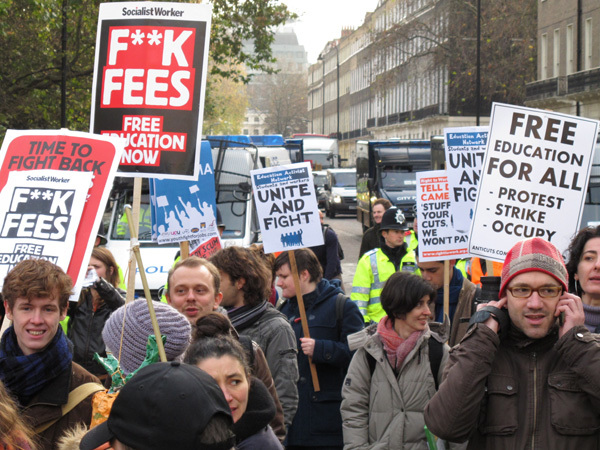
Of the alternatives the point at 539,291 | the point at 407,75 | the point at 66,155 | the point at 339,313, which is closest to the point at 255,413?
the point at 539,291

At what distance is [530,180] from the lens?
5113 millimetres

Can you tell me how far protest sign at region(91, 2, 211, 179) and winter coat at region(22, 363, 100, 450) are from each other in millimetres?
2171

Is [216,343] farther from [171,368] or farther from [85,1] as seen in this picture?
[85,1]

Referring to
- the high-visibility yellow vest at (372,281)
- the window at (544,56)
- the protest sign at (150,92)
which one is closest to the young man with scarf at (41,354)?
the protest sign at (150,92)

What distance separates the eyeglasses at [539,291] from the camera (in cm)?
347

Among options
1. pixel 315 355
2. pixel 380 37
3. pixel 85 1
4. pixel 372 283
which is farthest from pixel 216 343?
pixel 380 37

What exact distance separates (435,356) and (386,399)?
0.31 meters

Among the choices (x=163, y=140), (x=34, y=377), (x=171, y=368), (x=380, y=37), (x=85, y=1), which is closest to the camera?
(x=171, y=368)

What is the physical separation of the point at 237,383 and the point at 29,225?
1766 millimetres

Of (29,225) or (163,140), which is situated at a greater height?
(163,140)

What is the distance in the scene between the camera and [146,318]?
352 cm

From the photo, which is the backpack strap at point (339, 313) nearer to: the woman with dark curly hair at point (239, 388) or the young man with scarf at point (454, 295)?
the young man with scarf at point (454, 295)

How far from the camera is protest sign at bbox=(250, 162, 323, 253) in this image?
7.29m

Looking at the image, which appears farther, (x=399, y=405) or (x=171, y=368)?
(x=399, y=405)
